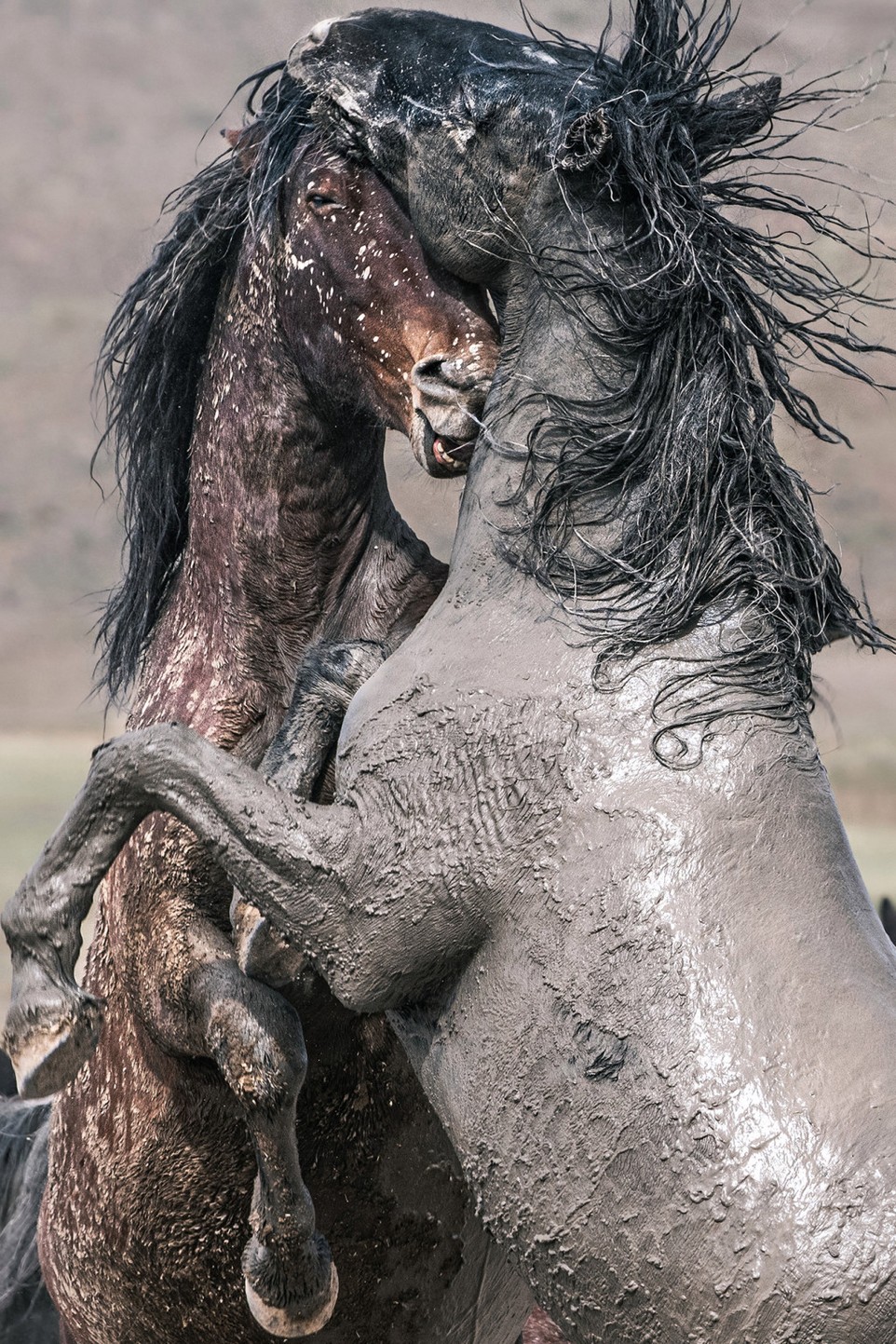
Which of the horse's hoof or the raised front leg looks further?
the horse's hoof

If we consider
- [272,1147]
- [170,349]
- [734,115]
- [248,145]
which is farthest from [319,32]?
[272,1147]

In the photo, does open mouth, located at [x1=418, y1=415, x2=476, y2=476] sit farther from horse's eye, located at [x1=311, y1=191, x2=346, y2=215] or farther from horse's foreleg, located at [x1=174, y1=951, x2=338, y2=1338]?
horse's foreleg, located at [x1=174, y1=951, x2=338, y2=1338]

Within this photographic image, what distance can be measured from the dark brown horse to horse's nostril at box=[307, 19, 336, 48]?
0.40 ft

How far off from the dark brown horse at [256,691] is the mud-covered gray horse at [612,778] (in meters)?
0.16

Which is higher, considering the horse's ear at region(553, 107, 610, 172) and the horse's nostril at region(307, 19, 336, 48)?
the horse's nostril at region(307, 19, 336, 48)

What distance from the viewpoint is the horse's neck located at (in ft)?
10.6

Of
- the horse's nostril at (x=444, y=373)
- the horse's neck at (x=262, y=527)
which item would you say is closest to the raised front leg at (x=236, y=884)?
the horse's neck at (x=262, y=527)

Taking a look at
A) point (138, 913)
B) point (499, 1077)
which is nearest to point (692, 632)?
point (499, 1077)

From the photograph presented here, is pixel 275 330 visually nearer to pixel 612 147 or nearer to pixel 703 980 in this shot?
pixel 612 147

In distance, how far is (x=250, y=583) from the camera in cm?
330

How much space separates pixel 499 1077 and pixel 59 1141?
132 centimetres

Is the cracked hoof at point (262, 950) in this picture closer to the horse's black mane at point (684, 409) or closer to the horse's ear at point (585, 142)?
the horse's black mane at point (684, 409)

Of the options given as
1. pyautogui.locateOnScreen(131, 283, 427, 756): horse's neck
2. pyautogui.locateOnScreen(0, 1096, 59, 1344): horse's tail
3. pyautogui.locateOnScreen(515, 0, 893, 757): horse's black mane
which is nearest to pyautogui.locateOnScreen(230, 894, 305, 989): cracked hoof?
pyautogui.locateOnScreen(131, 283, 427, 756): horse's neck

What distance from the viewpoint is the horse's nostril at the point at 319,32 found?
10.3ft
